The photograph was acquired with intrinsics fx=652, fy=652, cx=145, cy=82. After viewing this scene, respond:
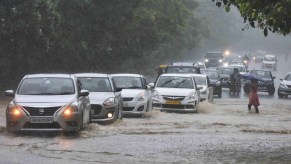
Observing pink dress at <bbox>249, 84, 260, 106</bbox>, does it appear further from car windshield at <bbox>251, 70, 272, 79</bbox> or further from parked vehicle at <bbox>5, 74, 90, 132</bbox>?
car windshield at <bbox>251, 70, 272, 79</bbox>

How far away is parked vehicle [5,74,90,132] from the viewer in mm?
14672

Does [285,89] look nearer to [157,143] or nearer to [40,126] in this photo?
[157,143]

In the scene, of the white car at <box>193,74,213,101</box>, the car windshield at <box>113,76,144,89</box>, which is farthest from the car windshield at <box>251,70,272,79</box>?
the car windshield at <box>113,76,144,89</box>

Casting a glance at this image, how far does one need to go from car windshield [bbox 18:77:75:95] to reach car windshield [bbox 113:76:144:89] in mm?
6678

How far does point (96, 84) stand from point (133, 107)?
239cm

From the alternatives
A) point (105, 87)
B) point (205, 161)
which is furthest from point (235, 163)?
point (105, 87)

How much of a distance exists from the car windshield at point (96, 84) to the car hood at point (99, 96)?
0.52 meters

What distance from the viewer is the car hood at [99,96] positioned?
60.2 ft

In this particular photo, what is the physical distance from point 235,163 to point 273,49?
179737mm

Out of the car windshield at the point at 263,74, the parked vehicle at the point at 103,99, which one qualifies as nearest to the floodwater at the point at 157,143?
the parked vehicle at the point at 103,99

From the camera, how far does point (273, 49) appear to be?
616 ft

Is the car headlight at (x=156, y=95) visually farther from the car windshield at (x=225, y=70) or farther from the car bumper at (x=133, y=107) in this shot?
the car windshield at (x=225, y=70)

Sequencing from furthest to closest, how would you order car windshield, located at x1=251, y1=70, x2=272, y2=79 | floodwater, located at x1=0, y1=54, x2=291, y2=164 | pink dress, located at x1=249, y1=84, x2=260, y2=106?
1. car windshield, located at x1=251, y1=70, x2=272, y2=79
2. pink dress, located at x1=249, y1=84, x2=260, y2=106
3. floodwater, located at x1=0, y1=54, x2=291, y2=164

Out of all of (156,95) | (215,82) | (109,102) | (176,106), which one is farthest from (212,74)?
(109,102)
